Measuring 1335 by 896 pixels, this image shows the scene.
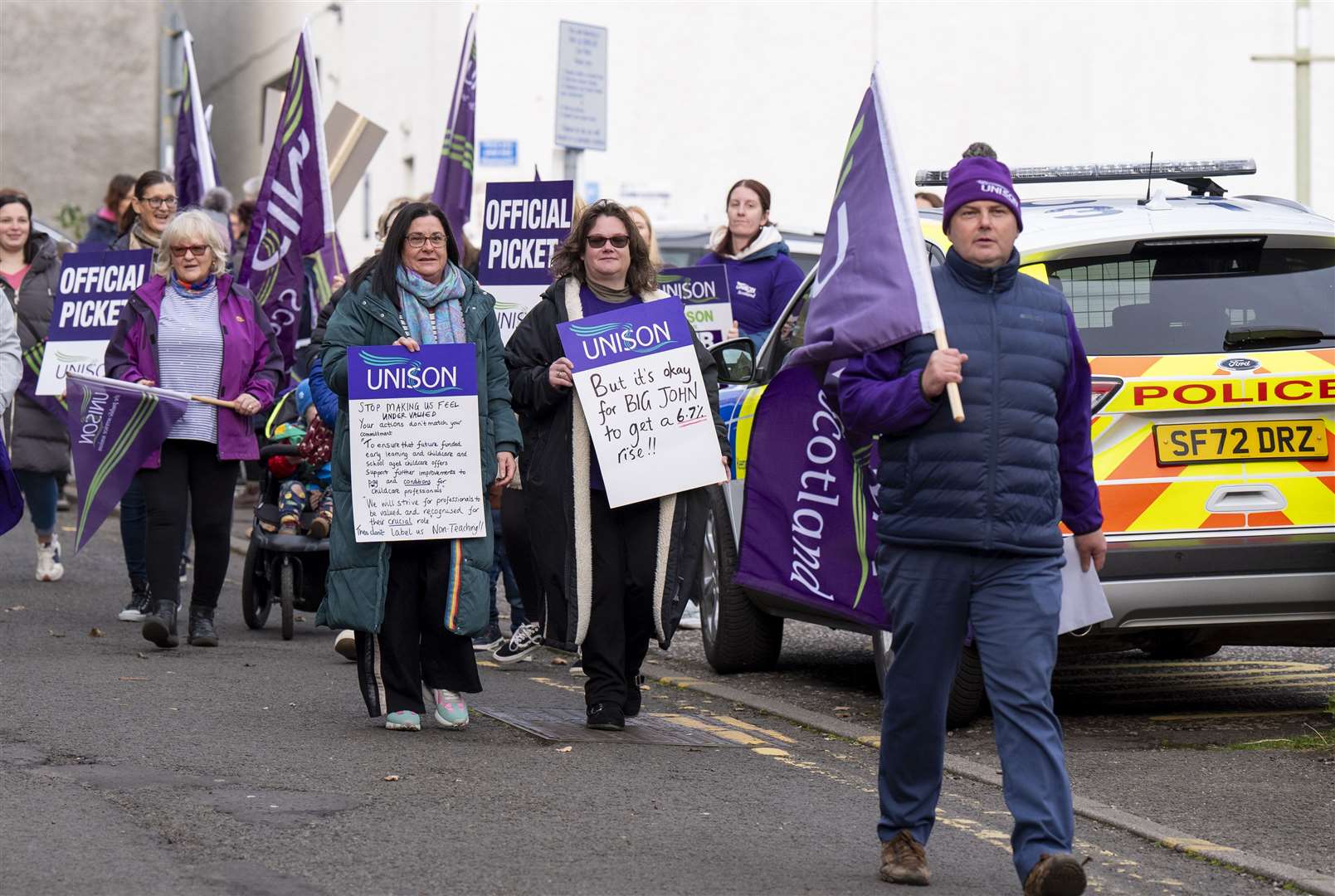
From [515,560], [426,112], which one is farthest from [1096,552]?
[426,112]

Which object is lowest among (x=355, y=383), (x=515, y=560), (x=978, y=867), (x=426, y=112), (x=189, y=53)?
(x=978, y=867)

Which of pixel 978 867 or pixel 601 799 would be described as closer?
pixel 978 867

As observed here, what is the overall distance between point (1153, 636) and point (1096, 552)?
2.74 meters

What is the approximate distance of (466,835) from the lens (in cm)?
600

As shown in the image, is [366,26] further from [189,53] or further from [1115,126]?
[189,53]

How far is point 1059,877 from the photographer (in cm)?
517

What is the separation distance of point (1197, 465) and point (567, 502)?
7.24 feet

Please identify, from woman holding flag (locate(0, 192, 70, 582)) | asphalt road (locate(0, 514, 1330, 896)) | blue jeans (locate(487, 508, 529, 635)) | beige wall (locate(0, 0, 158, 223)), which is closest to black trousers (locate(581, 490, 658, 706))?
asphalt road (locate(0, 514, 1330, 896))

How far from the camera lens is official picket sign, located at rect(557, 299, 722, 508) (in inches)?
309

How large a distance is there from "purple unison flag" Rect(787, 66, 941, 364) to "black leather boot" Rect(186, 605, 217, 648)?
474cm

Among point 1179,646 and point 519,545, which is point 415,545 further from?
point 1179,646

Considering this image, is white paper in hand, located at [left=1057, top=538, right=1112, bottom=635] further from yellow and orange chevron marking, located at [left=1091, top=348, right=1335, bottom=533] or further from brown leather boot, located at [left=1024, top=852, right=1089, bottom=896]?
brown leather boot, located at [left=1024, top=852, right=1089, bottom=896]

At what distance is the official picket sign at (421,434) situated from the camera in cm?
779

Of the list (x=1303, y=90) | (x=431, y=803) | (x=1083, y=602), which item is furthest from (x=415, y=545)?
(x=1303, y=90)
